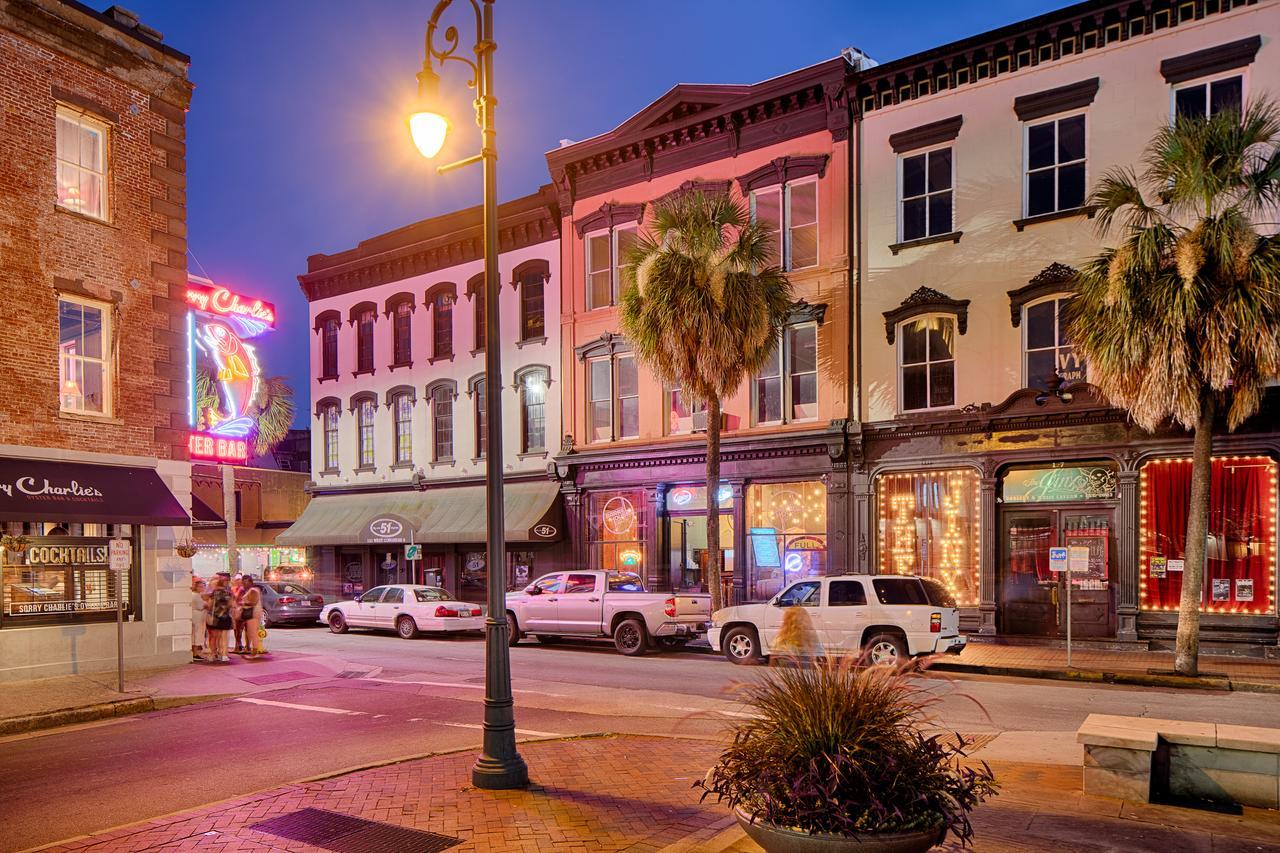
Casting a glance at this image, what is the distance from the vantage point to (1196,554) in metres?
16.2

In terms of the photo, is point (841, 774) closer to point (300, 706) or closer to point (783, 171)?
point (300, 706)

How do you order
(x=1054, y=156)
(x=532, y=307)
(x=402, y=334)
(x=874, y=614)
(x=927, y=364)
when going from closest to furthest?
(x=874, y=614), (x=1054, y=156), (x=927, y=364), (x=532, y=307), (x=402, y=334)

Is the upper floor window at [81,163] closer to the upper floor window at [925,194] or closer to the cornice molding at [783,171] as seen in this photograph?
the cornice molding at [783,171]

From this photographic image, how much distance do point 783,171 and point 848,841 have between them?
2212cm

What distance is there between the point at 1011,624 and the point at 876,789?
58.9ft

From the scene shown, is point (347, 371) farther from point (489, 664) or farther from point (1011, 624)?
point (489, 664)

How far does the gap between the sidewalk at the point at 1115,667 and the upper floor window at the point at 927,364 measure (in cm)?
597

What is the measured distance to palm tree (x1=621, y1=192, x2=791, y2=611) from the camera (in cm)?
2102

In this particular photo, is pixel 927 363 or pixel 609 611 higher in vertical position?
pixel 927 363

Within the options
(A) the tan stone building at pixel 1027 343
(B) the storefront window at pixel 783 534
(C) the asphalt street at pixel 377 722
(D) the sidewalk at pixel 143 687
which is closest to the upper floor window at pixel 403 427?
(B) the storefront window at pixel 783 534

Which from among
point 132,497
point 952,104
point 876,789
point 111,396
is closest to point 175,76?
point 111,396

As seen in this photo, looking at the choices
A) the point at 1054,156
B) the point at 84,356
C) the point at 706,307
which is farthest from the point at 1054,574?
the point at 84,356

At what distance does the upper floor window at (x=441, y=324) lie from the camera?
1287 inches

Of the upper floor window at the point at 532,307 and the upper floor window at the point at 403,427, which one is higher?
the upper floor window at the point at 532,307
